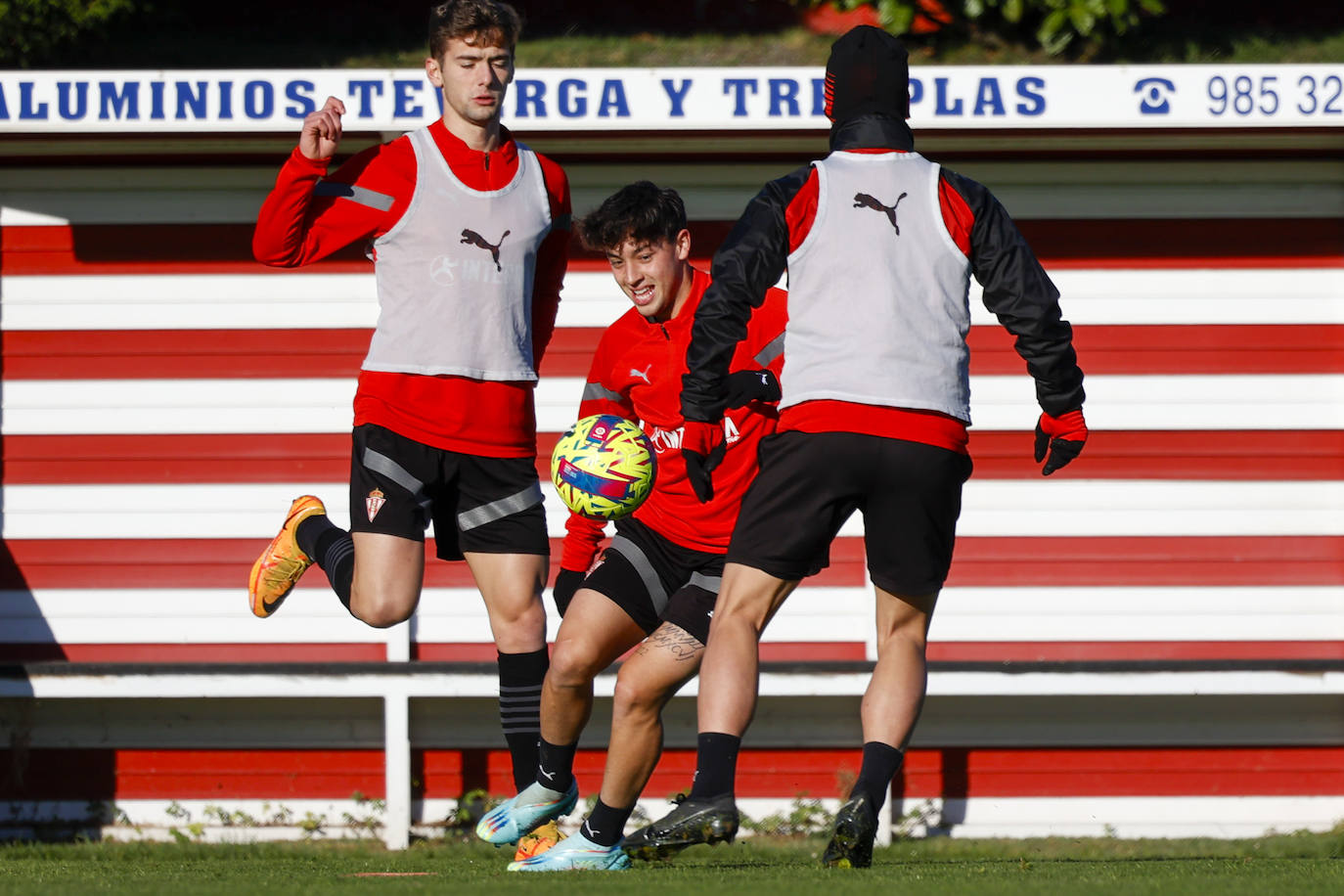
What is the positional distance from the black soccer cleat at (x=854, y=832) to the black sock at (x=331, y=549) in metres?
1.91

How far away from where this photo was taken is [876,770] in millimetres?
4496

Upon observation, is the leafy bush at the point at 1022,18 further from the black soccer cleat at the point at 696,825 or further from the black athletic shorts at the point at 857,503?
the black soccer cleat at the point at 696,825

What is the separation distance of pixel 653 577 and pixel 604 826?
837 mm

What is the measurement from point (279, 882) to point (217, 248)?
469 cm

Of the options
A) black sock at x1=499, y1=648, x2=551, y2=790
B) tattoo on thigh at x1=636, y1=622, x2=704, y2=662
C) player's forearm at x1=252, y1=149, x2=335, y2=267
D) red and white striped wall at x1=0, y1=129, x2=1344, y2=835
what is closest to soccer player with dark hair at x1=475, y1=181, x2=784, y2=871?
tattoo on thigh at x1=636, y1=622, x2=704, y2=662

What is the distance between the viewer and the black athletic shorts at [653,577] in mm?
5367

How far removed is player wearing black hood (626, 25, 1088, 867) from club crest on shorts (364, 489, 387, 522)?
1274 mm

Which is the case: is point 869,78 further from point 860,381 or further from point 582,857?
point 582,857

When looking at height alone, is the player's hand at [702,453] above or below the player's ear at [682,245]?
below

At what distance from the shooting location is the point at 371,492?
208 inches

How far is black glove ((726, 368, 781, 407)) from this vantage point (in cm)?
465

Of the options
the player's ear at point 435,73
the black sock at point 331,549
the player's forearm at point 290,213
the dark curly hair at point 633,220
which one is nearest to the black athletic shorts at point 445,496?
the black sock at point 331,549

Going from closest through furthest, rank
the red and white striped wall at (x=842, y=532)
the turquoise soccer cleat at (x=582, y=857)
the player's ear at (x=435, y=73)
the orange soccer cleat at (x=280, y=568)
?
the turquoise soccer cleat at (x=582, y=857) → the player's ear at (x=435, y=73) → the orange soccer cleat at (x=280, y=568) → the red and white striped wall at (x=842, y=532)

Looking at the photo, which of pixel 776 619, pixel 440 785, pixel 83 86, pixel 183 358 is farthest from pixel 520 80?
pixel 440 785
